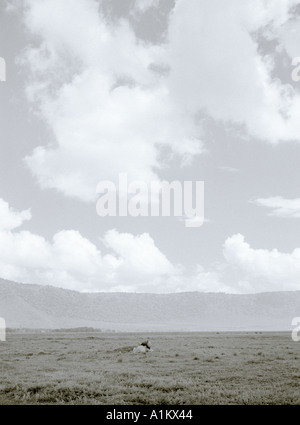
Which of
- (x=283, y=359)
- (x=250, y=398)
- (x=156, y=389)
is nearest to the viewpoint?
(x=250, y=398)

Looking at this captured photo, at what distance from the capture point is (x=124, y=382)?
2036cm

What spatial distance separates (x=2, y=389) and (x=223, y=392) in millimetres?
10573

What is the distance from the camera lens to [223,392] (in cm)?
1736

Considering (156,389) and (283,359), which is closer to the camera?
(156,389)
